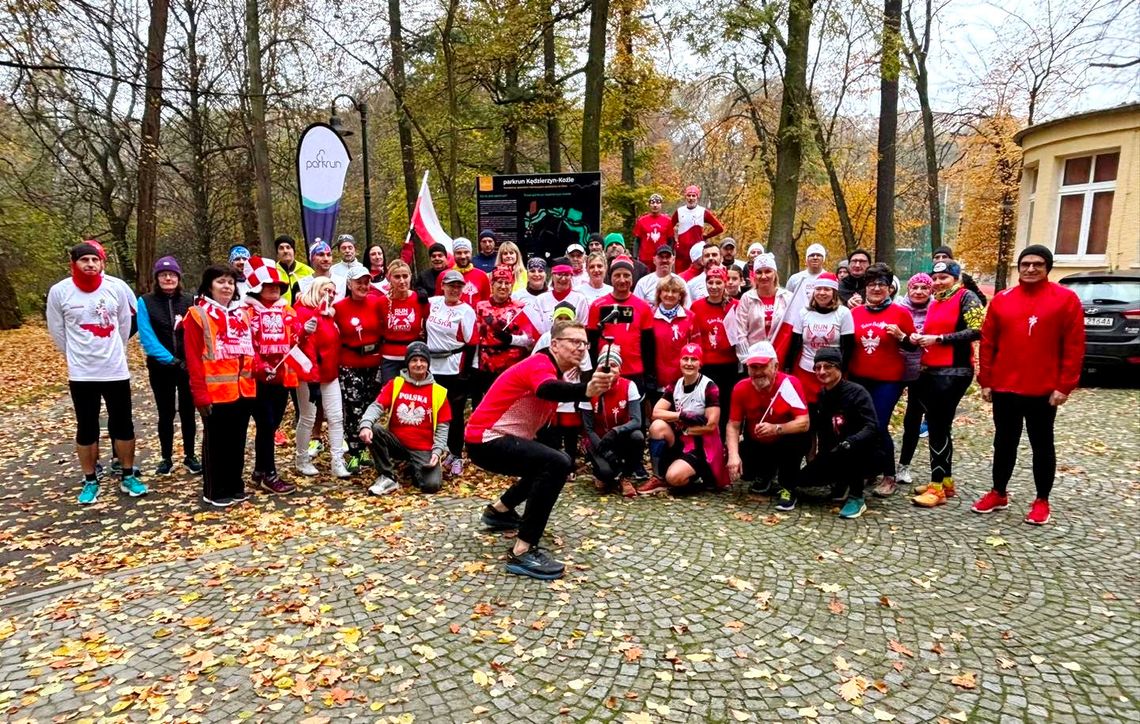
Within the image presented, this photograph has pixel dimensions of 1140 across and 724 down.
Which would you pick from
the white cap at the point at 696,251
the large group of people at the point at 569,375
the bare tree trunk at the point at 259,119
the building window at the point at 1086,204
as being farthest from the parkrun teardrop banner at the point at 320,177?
the building window at the point at 1086,204

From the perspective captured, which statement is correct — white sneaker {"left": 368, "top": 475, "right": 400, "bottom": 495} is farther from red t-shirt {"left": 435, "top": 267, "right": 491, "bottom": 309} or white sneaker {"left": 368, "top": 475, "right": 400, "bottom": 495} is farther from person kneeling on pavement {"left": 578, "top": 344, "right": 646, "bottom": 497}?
red t-shirt {"left": 435, "top": 267, "right": 491, "bottom": 309}

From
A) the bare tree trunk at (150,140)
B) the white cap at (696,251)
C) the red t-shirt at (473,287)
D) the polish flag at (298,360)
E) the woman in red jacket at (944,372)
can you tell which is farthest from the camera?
the white cap at (696,251)

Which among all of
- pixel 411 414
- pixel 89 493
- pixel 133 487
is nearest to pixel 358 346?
pixel 411 414

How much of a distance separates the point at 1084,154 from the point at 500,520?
19508mm

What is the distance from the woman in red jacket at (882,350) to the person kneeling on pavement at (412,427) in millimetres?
3931

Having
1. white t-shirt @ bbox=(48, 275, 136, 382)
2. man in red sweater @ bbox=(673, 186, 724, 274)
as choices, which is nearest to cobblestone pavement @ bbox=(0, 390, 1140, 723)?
white t-shirt @ bbox=(48, 275, 136, 382)

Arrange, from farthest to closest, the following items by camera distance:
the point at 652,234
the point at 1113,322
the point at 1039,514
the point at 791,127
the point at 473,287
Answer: the point at 791,127
the point at 1113,322
the point at 652,234
the point at 473,287
the point at 1039,514

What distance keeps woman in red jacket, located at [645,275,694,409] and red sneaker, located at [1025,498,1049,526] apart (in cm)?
318

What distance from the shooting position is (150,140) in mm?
9398

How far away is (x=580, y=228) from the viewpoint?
420 inches

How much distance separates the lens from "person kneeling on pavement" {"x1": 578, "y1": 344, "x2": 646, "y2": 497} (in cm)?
612

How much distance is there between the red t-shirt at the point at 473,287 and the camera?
738 centimetres

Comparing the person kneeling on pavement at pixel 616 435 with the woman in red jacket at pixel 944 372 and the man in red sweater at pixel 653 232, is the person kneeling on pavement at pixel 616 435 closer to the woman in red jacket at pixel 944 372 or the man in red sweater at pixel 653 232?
the woman in red jacket at pixel 944 372

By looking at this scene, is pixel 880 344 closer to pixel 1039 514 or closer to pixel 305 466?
pixel 1039 514
